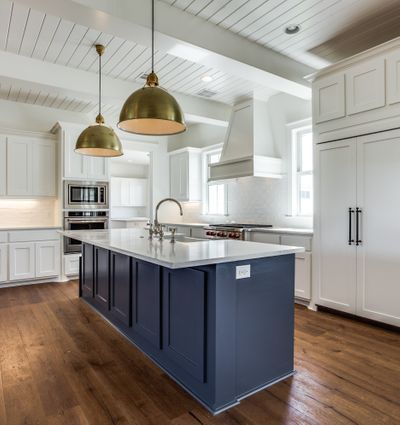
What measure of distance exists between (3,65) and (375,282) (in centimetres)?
458

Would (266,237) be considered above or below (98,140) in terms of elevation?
below

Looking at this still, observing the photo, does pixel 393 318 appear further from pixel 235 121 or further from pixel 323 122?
pixel 235 121

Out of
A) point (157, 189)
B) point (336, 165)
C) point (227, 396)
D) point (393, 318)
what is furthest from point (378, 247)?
point (157, 189)

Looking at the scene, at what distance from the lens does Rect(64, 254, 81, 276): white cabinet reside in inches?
214

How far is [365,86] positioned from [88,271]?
3758 mm

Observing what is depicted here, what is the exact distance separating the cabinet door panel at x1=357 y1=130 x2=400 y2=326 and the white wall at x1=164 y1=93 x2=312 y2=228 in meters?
1.27

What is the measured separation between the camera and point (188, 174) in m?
6.57

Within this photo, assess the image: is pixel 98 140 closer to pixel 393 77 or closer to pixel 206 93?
pixel 206 93

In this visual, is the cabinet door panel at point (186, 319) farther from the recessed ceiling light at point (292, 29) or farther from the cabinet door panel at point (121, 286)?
the recessed ceiling light at point (292, 29)

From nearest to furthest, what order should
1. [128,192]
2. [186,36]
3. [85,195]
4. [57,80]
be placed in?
[186,36], [57,80], [85,195], [128,192]

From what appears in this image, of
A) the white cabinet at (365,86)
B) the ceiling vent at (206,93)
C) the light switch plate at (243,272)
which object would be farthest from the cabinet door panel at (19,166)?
the white cabinet at (365,86)

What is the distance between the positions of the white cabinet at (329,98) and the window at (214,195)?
2.62 meters

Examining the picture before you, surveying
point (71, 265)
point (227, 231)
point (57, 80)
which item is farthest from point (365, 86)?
point (71, 265)

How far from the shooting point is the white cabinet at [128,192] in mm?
9945
